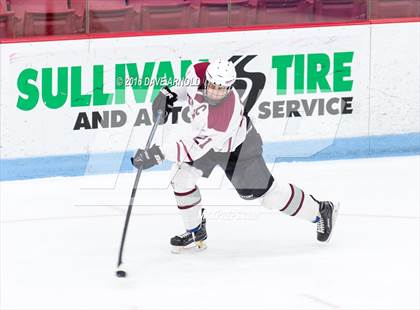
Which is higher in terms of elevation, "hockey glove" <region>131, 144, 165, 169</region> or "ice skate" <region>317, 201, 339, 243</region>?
"hockey glove" <region>131, 144, 165, 169</region>

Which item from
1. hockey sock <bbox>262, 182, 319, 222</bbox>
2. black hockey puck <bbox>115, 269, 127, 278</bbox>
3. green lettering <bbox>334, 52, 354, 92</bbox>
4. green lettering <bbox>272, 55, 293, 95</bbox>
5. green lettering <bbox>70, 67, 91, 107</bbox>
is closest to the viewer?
black hockey puck <bbox>115, 269, 127, 278</bbox>

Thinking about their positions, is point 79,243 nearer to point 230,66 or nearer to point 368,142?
point 230,66

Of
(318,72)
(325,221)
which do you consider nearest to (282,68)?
(318,72)

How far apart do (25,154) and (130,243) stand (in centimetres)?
135

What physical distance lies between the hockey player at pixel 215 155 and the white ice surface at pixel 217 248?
0.16 m

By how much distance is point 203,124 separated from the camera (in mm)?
5164

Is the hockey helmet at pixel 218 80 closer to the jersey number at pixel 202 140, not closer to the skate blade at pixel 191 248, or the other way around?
the jersey number at pixel 202 140

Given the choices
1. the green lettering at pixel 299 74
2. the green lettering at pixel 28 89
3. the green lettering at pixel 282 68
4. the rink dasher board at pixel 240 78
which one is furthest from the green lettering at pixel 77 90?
the green lettering at pixel 299 74

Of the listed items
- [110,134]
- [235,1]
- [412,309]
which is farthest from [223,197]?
[412,309]

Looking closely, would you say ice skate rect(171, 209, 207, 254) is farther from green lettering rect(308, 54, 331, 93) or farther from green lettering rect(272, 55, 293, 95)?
green lettering rect(308, 54, 331, 93)

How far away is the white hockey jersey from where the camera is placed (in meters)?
5.15

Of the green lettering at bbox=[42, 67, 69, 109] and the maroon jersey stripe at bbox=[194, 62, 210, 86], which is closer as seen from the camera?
the maroon jersey stripe at bbox=[194, 62, 210, 86]

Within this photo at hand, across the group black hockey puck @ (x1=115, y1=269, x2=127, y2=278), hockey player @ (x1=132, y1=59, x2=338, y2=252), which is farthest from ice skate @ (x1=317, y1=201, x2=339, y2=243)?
black hockey puck @ (x1=115, y1=269, x2=127, y2=278)

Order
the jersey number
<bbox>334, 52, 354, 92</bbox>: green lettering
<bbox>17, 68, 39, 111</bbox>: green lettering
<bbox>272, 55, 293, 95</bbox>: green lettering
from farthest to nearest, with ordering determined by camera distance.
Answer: <bbox>334, 52, 354, 92</bbox>: green lettering → <bbox>272, 55, 293, 95</bbox>: green lettering → <bbox>17, 68, 39, 111</bbox>: green lettering → the jersey number
